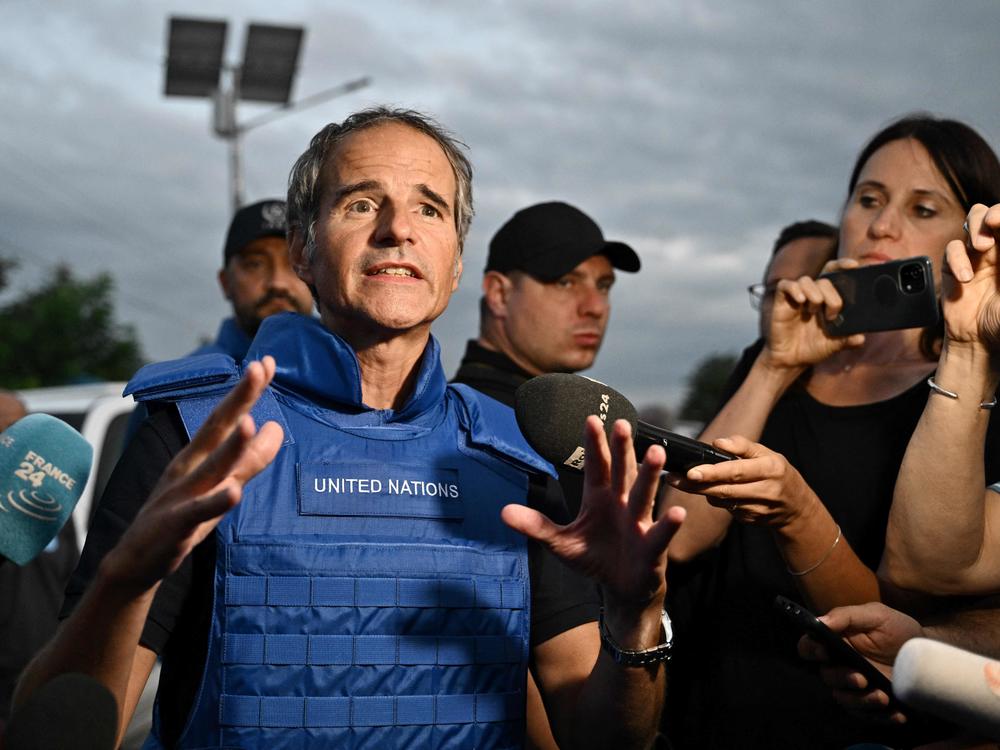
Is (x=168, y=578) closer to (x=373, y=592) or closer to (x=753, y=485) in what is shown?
(x=373, y=592)

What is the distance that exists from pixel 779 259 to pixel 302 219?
1.93 m

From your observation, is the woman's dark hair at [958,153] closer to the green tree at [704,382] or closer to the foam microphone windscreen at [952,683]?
the foam microphone windscreen at [952,683]

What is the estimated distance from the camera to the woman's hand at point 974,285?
2.19 metres

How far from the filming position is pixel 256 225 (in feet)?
15.9

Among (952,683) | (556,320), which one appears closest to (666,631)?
(952,683)

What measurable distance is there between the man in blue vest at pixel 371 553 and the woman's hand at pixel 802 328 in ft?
2.84

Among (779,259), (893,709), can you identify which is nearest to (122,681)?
(893,709)

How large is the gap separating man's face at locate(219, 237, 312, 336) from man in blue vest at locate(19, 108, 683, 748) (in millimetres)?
2186

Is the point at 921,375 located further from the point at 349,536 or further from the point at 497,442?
the point at 349,536

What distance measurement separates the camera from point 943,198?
2.89 metres

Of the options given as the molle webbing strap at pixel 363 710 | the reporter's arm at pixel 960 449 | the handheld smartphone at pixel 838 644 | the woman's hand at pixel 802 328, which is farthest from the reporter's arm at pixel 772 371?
the molle webbing strap at pixel 363 710

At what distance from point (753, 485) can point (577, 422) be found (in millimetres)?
438

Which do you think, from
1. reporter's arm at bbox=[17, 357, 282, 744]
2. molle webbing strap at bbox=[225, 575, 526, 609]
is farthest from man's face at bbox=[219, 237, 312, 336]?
reporter's arm at bbox=[17, 357, 282, 744]

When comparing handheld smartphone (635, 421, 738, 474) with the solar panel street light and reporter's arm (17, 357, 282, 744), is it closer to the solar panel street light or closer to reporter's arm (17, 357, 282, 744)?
reporter's arm (17, 357, 282, 744)
